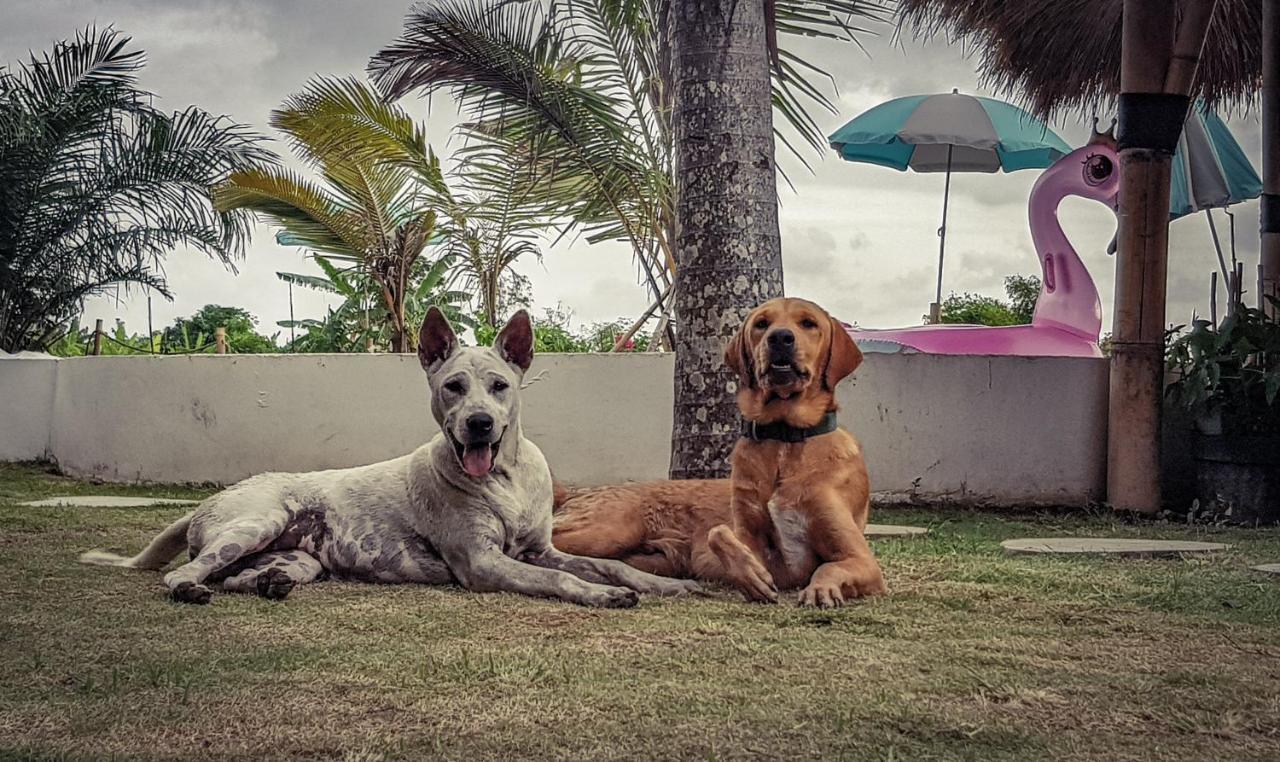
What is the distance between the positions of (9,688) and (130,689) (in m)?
0.28

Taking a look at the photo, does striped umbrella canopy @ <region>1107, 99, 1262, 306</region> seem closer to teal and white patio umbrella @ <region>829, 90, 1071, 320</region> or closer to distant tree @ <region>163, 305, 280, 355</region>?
teal and white patio umbrella @ <region>829, 90, 1071, 320</region>

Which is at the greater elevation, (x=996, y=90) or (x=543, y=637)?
(x=996, y=90)

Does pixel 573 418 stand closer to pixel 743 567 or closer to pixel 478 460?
pixel 478 460

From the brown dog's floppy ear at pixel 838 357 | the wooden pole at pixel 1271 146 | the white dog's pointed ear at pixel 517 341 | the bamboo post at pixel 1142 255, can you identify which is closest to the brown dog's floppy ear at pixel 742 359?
the brown dog's floppy ear at pixel 838 357

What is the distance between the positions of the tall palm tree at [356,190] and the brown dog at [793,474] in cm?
938

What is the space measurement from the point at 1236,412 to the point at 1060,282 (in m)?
2.09

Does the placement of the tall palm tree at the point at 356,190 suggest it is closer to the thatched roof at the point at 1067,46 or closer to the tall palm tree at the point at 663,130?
the tall palm tree at the point at 663,130

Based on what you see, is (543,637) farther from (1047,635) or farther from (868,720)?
(1047,635)

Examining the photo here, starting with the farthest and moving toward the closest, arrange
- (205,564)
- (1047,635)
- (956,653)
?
(205,564)
(1047,635)
(956,653)

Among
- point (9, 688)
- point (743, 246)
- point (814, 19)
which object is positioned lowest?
point (9, 688)

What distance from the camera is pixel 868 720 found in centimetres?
234

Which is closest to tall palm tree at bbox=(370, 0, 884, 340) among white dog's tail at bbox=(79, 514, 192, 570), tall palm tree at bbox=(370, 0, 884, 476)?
tall palm tree at bbox=(370, 0, 884, 476)

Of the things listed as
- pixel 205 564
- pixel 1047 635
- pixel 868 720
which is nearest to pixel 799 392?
pixel 1047 635

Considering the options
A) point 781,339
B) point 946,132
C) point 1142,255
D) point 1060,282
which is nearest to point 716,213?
point 781,339
